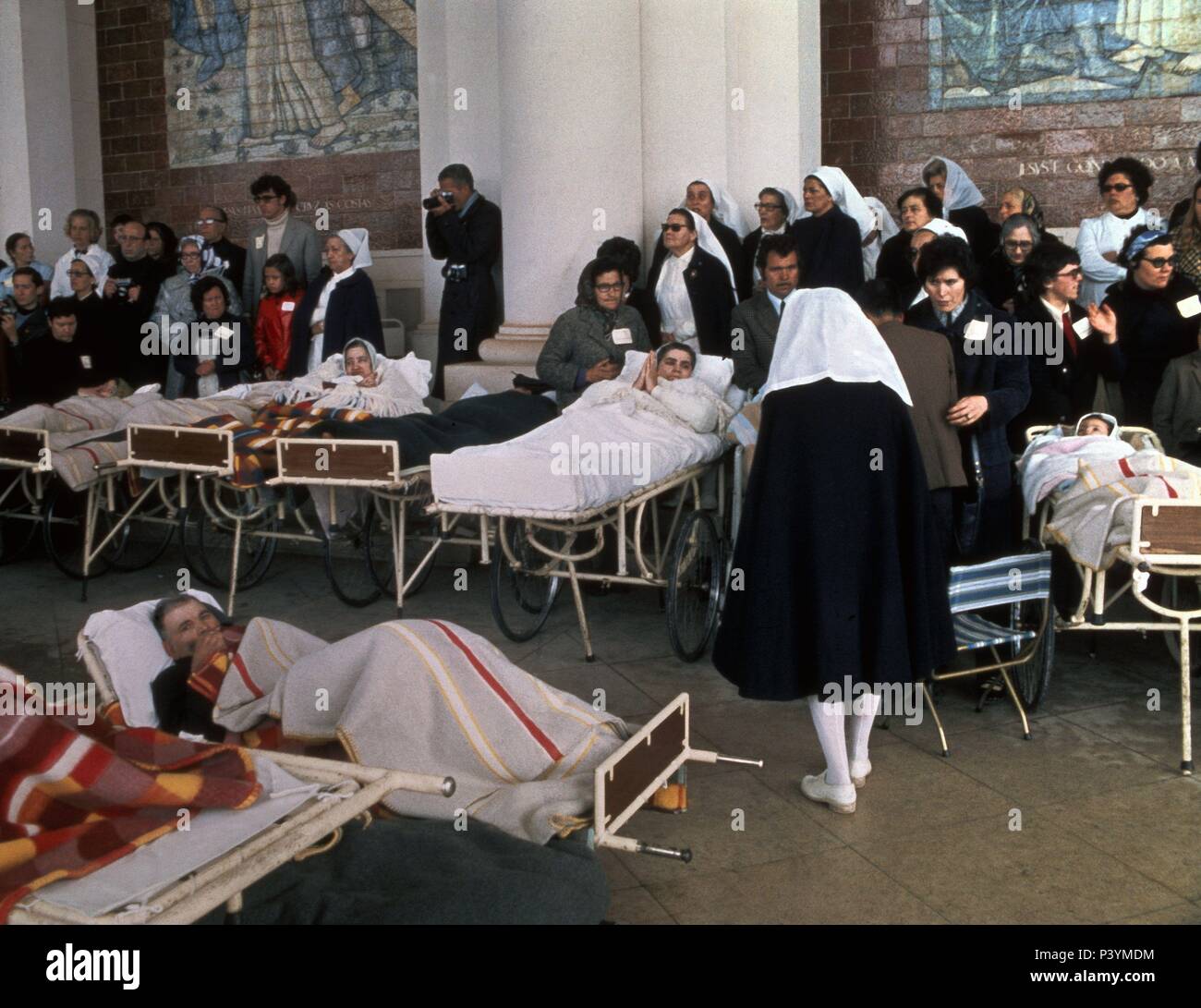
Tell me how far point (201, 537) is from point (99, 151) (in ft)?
22.7

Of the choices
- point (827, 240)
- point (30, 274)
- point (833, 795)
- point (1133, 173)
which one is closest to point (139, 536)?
point (30, 274)

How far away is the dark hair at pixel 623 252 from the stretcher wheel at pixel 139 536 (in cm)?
256

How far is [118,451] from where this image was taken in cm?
695

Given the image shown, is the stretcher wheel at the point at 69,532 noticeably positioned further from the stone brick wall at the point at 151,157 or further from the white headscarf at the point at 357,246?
the stone brick wall at the point at 151,157

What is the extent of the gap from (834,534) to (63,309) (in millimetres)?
5755

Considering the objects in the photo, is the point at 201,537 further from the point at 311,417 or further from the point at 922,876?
the point at 922,876

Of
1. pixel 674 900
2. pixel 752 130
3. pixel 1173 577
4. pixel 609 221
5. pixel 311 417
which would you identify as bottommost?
pixel 674 900

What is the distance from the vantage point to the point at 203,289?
26.6ft

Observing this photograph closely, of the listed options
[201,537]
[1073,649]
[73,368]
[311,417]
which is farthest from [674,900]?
[73,368]

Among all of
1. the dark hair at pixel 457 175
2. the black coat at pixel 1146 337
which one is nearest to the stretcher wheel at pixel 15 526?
the dark hair at pixel 457 175

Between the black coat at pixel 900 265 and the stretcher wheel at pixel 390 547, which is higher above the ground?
the black coat at pixel 900 265

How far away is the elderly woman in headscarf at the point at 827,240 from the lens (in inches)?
283

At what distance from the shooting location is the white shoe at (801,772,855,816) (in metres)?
4.06

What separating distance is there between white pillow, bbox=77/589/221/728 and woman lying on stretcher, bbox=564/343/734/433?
7.34 feet
